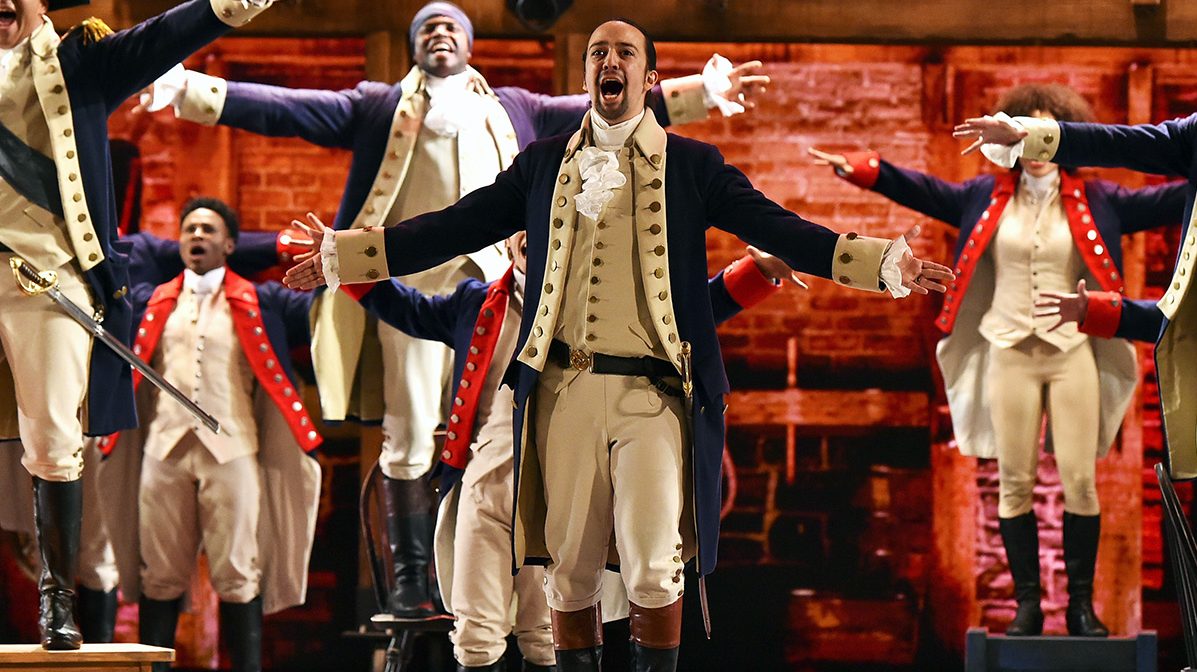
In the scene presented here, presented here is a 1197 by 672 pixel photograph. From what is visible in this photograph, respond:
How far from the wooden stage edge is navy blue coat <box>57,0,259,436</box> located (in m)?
0.57

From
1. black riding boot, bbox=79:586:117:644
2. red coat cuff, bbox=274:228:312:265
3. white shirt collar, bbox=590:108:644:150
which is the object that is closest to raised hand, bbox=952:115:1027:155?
white shirt collar, bbox=590:108:644:150

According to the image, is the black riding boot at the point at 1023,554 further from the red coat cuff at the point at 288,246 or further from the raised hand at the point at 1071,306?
the red coat cuff at the point at 288,246

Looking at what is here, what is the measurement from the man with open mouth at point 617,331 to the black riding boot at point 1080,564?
228 cm

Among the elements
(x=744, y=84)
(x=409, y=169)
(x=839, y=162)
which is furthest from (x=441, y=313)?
(x=839, y=162)

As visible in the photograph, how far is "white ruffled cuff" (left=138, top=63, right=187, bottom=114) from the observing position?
4805 millimetres

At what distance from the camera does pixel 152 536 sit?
5.31 meters

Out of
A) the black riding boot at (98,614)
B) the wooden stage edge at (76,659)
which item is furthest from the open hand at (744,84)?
the black riding boot at (98,614)

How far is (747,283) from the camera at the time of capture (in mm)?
4035

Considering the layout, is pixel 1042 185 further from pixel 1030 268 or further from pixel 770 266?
pixel 770 266

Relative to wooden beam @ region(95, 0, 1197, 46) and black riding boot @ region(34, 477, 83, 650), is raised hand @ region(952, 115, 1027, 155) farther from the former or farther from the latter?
black riding boot @ region(34, 477, 83, 650)

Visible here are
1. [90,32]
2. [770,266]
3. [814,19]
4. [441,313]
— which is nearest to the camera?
[770,266]

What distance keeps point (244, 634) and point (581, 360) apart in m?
2.30

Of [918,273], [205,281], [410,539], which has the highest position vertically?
[205,281]

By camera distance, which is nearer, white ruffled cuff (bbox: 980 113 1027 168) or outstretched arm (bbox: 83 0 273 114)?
outstretched arm (bbox: 83 0 273 114)
